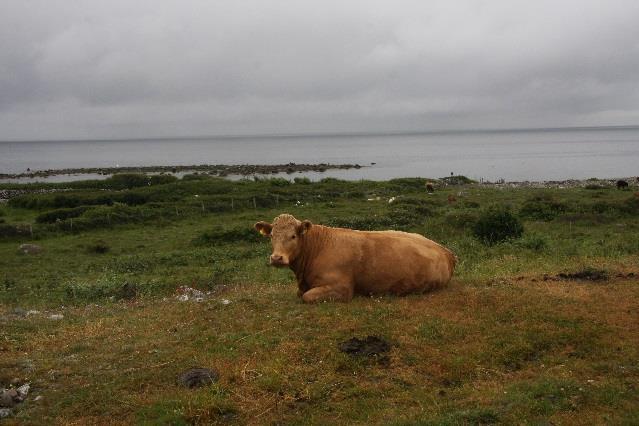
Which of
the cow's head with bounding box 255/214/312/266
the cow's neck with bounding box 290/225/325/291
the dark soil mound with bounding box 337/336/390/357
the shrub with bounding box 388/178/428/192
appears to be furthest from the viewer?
the shrub with bounding box 388/178/428/192

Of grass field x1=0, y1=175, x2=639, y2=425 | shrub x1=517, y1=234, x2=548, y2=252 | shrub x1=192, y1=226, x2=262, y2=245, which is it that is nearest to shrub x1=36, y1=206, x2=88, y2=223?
shrub x1=192, y1=226, x2=262, y2=245

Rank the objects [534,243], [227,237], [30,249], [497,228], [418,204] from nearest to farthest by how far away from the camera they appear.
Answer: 1. [534,243]
2. [497,228]
3. [30,249]
4. [227,237]
5. [418,204]

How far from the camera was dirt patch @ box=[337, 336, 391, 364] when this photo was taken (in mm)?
9289

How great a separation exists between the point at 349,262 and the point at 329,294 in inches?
35.9

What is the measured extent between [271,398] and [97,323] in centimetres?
623

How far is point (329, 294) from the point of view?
1271 cm

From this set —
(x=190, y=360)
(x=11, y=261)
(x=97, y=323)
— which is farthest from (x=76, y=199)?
(x=190, y=360)

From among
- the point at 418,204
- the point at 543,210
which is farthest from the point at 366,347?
the point at 418,204

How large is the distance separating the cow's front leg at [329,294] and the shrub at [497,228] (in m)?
12.1

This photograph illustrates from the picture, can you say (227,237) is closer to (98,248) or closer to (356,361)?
(98,248)

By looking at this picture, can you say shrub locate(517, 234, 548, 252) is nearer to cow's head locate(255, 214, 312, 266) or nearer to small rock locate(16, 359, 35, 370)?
cow's head locate(255, 214, 312, 266)

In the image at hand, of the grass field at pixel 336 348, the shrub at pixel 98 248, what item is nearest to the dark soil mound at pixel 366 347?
the grass field at pixel 336 348

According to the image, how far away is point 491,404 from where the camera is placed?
24.6 ft

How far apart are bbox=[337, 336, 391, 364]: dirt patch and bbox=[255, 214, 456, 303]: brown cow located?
2.91m
